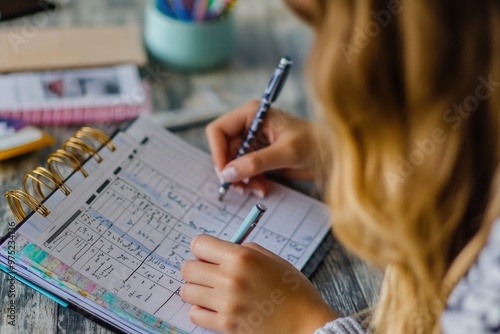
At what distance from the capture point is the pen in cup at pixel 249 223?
0.67 m

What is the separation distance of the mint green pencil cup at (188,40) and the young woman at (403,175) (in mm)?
435

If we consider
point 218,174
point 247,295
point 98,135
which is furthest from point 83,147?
point 247,295

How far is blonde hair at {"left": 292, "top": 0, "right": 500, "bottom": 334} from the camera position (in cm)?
49

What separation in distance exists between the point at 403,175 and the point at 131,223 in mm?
303

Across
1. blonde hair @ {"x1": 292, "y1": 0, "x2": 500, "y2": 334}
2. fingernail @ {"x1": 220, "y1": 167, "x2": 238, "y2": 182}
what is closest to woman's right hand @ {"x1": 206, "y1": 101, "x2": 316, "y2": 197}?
fingernail @ {"x1": 220, "y1": 167, "x2": 238, "y2": 182}

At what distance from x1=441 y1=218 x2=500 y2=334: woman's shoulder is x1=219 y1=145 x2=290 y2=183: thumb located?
31cm

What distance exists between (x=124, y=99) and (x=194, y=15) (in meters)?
A: 0.17

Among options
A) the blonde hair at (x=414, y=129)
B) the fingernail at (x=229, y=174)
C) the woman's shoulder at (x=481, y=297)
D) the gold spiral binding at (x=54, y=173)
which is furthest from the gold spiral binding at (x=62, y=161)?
the woman's shoulder at (x=481, y=297)

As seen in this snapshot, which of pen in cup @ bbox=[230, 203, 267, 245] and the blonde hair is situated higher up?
the blonde hair

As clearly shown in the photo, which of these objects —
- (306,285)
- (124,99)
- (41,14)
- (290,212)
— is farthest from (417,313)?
(41,14)

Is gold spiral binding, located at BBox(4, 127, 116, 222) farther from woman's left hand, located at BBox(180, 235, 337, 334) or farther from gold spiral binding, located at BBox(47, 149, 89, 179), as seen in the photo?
woman's left hand, located at BBox(180, 235, 337, 334)

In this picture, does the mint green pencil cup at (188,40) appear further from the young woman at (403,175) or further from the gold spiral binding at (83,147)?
the young woman at (403,175)

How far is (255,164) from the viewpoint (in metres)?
0.79

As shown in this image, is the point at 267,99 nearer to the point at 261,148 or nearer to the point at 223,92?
the point at 261,148
